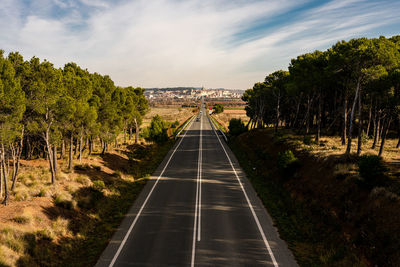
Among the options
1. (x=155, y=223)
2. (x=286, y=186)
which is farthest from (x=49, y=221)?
(x=286, y=186)

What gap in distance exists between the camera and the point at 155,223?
1662 centimetres

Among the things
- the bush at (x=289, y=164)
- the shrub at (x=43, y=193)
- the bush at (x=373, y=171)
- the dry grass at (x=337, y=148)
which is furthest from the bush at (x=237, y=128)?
the shrub at (x=43, y=193)

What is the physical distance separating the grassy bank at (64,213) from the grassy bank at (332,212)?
12901 mm

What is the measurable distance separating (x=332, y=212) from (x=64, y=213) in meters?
19.9

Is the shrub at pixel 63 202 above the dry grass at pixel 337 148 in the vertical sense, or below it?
below

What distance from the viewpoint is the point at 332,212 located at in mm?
16109

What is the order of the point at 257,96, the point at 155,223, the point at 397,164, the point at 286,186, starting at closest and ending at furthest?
the point at 155,223 → the point at 397,164 → the point at 286,186 → the point at 257,96

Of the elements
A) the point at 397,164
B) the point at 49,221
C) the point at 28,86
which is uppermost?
the point at 28,86

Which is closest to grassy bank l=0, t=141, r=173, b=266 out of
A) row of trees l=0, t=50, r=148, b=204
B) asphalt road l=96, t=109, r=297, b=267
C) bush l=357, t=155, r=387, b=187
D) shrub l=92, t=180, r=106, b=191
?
shrub l=92, t=180, r=106, b=191

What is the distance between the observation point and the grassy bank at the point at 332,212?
12234 mm

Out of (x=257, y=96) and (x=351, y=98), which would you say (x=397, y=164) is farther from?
(x=257, y=96)

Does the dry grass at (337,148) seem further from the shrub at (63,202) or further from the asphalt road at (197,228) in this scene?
the shrub at (63,202)

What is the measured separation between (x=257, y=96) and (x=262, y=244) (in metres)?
43.4

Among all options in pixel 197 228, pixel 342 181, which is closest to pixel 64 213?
pixel 197 228
